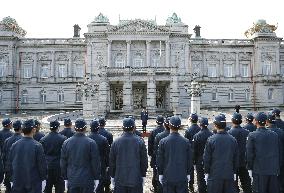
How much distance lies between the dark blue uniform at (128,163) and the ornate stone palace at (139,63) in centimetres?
4527

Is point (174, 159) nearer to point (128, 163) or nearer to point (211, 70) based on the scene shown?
point (128, 163)

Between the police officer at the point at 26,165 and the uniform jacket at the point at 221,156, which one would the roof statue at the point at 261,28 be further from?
the police officer at the point at 26,165

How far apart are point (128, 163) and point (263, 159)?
3.45 metres

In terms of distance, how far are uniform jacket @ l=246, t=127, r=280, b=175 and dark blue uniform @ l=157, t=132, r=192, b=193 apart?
1.84m

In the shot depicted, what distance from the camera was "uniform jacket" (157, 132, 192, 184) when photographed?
26.3 feet

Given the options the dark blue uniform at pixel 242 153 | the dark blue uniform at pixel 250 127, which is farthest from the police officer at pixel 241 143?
the dark blue uniform at pixel 250 127

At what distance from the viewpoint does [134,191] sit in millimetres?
7906

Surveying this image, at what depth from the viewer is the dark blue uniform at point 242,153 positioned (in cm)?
1066

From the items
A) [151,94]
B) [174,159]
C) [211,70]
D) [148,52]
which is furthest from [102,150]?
[211,70]

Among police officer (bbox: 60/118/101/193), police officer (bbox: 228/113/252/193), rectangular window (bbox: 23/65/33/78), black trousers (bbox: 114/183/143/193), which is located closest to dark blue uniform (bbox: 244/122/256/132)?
police officer (bbox: 228/113/252/193)

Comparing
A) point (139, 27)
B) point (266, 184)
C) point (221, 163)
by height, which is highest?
point (139, 27)

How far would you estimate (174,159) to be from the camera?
8.06 meters

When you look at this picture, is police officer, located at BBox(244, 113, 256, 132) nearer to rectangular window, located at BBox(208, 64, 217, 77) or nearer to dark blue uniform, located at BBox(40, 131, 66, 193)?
dark blue uniform, located at BBox(40, 131, 66, 193)

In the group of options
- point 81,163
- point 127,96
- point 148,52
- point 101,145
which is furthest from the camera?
point 148,52
